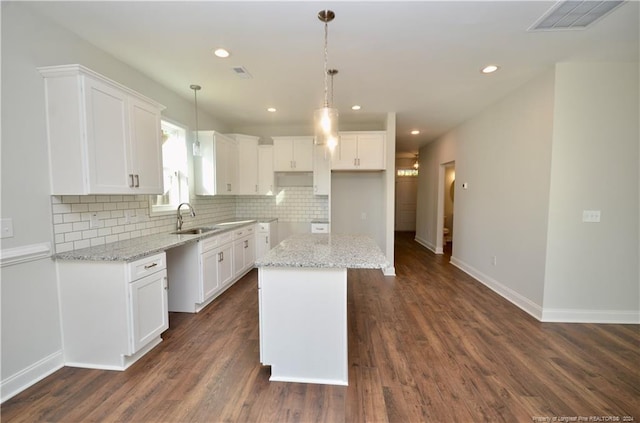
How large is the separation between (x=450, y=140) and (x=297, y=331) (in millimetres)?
5070

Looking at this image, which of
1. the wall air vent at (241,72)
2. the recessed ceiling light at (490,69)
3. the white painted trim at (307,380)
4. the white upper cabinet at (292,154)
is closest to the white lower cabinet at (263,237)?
the white upper cabinet at (292,154)

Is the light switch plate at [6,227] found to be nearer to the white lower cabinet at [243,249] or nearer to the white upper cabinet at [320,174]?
the white lower cabinet at [243,249]

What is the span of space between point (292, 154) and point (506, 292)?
3.84m

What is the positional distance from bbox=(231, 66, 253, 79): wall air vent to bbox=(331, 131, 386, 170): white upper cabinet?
6.55ft

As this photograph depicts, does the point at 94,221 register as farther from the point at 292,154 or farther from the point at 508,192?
the point at 508,192

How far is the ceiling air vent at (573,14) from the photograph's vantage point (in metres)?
1.86

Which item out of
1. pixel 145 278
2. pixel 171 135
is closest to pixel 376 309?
pixel 145 278

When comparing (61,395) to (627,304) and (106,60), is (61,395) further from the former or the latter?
(627,304)

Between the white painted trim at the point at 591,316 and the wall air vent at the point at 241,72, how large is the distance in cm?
410

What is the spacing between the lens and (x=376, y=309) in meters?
3.19

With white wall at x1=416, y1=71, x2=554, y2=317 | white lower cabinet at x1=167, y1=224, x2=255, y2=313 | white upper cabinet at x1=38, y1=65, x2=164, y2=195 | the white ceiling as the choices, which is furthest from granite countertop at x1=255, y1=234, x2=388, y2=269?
white wall at x1=416, y1=71, x2=554, y2=317

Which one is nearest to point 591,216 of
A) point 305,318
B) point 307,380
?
point 305,318

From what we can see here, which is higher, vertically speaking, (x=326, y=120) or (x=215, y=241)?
(x=326, y=120)

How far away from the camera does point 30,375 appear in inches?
75.2
